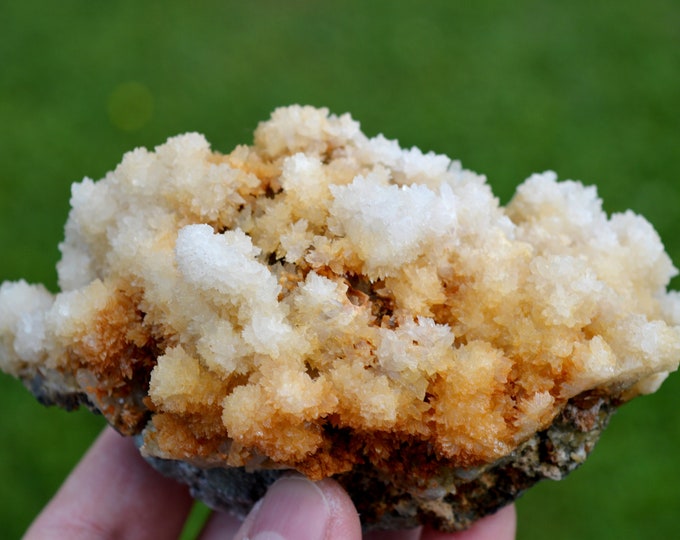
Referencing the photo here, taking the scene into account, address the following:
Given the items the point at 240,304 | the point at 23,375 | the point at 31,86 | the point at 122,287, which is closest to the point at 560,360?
the point at 240,304

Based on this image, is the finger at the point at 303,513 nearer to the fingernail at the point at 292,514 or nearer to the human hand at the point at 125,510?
the fingernail at the point at 292,514

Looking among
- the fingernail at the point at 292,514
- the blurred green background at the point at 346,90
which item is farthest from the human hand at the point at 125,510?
the blurred green background at the point at 346,90

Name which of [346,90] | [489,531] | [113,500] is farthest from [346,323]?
[346,90]

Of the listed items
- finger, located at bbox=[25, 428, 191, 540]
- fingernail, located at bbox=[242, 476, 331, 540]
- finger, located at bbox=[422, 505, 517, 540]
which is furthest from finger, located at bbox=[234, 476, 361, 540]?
finger, located at bbox=[25, 428, 191, 540]

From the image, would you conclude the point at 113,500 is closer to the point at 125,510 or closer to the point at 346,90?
the point at 125,510

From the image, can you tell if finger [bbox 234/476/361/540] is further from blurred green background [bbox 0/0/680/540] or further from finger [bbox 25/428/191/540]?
blurred green background [bbox 0/0/680/540]

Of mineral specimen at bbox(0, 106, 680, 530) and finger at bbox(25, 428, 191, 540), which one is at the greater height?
mineral specimen at bbox(0, 106, 680, 530)

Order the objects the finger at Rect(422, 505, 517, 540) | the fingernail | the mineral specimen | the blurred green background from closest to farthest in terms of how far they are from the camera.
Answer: the mineral specimen
the fingernail
the finger at Rect(422, 505, 517, 540)
the blurred green background
